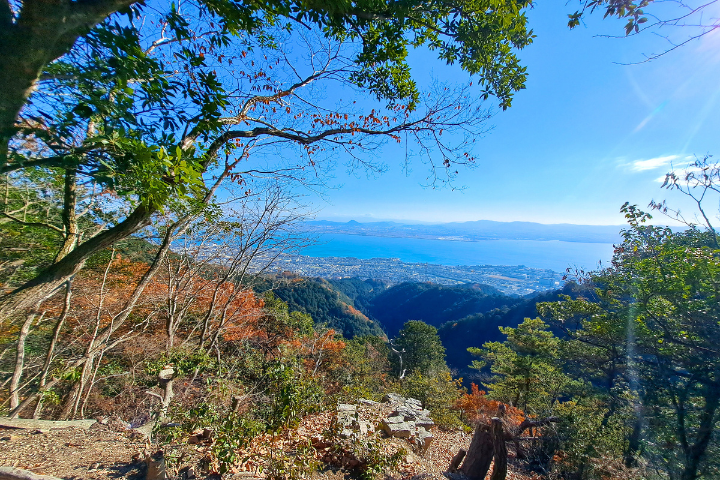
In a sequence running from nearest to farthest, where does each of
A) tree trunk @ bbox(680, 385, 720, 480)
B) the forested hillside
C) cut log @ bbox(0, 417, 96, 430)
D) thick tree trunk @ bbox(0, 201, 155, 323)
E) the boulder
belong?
thick tree trunk @ bbox(0, 201, 155, 323) → cut log @ bbox(0, 417, 96, 430) → tree trunk @ bbox(680, 385, 720, 480) → the boulder → the forested hillside

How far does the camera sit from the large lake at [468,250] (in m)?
103

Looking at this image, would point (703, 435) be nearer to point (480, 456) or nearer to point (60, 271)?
point (480, 456)

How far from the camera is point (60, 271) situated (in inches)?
73.9

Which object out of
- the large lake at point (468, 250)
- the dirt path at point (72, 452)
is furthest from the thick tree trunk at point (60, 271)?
the large lake at point (468, 250)

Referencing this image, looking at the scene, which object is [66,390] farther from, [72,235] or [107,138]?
[107,138]

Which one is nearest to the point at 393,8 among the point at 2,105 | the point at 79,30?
the point at 79,30

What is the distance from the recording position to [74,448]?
2.78 metres

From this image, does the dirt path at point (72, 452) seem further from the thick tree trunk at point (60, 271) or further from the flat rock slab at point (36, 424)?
the thick tree trunk at point (60, 271)

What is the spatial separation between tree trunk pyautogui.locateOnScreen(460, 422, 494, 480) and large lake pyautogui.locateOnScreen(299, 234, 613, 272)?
85.1m

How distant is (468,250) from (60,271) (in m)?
155

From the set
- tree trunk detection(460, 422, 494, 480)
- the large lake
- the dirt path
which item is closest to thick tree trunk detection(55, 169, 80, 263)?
the dirt path

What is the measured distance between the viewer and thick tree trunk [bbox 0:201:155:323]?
1.81 m

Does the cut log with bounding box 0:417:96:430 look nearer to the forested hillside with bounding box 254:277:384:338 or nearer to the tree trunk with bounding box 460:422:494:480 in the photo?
the tree trunk with bounding box 460:422:494:480

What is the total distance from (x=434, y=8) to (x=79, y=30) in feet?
7.57
